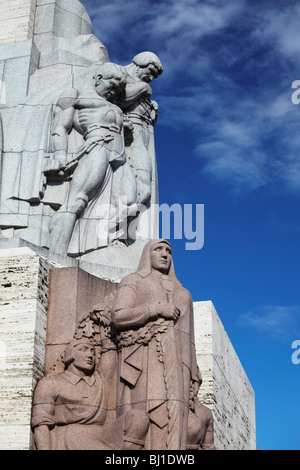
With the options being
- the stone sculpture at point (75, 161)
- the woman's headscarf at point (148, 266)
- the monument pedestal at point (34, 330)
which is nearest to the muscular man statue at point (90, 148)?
the stone sculpture at point (75, 161)

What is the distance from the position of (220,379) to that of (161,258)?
2864 mm

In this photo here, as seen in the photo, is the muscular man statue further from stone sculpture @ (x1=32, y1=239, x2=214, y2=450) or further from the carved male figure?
the carved male figure

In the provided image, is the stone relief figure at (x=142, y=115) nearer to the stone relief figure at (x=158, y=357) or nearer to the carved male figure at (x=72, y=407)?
the stone relief figure at (x=158, y=357)

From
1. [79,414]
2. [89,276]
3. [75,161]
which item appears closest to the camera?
[79,414]

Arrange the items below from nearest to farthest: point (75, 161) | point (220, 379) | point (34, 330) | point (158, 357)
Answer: point (158, 357)
point (34, 330)
point (220, 379)
point (75, 161)

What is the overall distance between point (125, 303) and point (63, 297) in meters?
1.02

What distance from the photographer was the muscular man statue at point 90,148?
13.0 meters

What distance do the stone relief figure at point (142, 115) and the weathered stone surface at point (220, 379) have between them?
237 centimetres

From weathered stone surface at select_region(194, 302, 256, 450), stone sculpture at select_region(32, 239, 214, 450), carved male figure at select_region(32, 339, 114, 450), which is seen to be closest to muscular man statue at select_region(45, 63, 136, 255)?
weathered stone surface at select_region(194, 302, 256, 450)

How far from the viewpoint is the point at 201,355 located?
41.7 feet

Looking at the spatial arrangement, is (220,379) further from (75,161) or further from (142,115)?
(142,115)

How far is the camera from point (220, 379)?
516 inches

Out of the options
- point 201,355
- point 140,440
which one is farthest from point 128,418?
point 201,355

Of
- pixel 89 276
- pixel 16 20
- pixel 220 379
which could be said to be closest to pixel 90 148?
pixel 89 276
